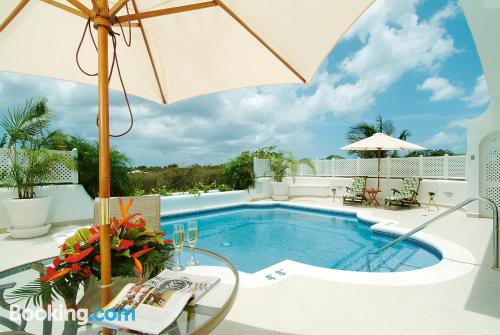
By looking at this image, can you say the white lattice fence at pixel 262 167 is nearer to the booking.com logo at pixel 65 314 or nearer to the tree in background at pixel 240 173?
the tree in background at pixel 240 173

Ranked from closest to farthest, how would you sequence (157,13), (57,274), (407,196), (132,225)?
(57,274), (132,225), (157,13), (407,196)

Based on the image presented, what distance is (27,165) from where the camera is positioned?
6.12m

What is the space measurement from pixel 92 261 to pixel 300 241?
221 inches

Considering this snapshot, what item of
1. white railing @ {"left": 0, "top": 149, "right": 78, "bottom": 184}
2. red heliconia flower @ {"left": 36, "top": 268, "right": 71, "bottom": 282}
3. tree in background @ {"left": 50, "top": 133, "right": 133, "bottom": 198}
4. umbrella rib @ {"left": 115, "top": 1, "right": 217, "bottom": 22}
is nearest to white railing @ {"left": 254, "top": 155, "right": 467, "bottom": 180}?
tree in background @ {"left": 50, "top": 133, "right": 133, "bottom": 198}

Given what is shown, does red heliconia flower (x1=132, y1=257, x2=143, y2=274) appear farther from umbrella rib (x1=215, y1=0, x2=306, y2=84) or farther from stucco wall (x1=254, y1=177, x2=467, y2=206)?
stucco wall (x1=254, y1=177, x2=467, y2=206)

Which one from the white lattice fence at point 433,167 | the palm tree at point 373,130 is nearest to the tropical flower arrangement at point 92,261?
the white lattice fence at point 433,167

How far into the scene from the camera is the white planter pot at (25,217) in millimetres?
5594

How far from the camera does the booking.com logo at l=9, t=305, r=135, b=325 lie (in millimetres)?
1098

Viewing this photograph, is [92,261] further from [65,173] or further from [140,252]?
[65,173]

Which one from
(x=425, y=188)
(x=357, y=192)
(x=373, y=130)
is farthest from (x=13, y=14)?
(x=373, y=130)

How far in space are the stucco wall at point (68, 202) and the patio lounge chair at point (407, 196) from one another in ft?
30.1

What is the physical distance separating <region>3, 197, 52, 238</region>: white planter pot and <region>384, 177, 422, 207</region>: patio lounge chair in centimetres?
964

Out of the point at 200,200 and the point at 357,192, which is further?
the point at 357,192

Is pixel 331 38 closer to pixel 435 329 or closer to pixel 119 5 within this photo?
pixel 119 5
